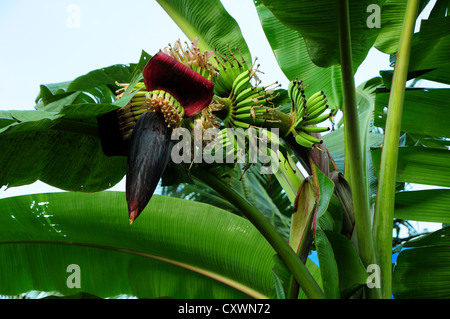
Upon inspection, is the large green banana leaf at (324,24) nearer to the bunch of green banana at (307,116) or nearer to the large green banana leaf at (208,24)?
the bunch of green banana at (307,116)

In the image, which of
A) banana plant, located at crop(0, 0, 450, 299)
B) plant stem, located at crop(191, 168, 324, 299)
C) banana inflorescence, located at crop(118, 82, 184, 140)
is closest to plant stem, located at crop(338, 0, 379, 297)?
banana plant, located at crop(0, 0, 450, 299)

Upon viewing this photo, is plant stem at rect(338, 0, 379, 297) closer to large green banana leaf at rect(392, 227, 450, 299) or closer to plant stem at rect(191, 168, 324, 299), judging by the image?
plant stem at rect(191, 168, 324, 299)

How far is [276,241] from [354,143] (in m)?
0.29

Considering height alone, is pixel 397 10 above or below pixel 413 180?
above

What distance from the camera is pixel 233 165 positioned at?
106 cm

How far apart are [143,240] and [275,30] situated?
2.60ft

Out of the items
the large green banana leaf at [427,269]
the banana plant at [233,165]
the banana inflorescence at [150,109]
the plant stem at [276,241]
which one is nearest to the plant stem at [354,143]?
the banana plant at [233,165]

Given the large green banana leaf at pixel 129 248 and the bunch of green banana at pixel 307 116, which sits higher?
the bunch of green banana at pixel 307 116

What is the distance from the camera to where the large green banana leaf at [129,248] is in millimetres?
1289

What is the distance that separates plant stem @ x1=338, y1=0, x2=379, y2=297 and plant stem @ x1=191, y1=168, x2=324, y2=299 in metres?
0.14

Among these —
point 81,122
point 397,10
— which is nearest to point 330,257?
point 81,122

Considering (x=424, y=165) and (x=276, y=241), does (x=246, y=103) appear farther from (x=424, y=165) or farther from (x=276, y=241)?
(x=424, y=165)

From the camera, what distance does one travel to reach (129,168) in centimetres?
78

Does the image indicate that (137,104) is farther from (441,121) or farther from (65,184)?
(441,121)
